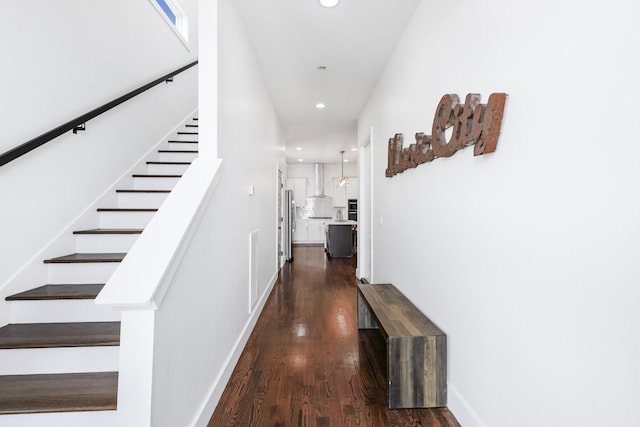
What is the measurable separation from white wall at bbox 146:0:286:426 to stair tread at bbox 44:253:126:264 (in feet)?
2.14

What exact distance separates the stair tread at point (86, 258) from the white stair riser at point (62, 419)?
849 mm

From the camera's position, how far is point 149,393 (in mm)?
1093

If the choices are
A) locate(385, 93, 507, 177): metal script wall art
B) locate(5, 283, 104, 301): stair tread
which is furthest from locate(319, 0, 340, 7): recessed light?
locate(5, 283, 104, 301): stair tread

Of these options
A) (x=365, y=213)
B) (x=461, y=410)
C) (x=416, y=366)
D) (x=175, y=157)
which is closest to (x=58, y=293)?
(x=175, y=157)

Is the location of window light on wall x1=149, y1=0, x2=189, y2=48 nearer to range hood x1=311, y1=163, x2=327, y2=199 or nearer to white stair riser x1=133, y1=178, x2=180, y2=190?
white stair riser x1=133, y1=178, x2=180, y2=190

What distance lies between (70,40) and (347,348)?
3.07 metres

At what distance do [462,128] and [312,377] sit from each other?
6.15 feet

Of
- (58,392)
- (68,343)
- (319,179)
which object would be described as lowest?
(58,392)

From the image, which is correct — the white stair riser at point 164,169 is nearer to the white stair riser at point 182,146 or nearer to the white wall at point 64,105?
the white wall at point 64,105

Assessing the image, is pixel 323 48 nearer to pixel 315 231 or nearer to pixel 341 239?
pixel 341 239

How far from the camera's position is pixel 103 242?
2.14m

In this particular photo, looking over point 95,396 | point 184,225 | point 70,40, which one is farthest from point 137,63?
point 95,396

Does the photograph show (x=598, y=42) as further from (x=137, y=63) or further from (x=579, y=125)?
(x=137, y=63)

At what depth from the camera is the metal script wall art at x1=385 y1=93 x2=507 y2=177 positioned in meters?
1.31
